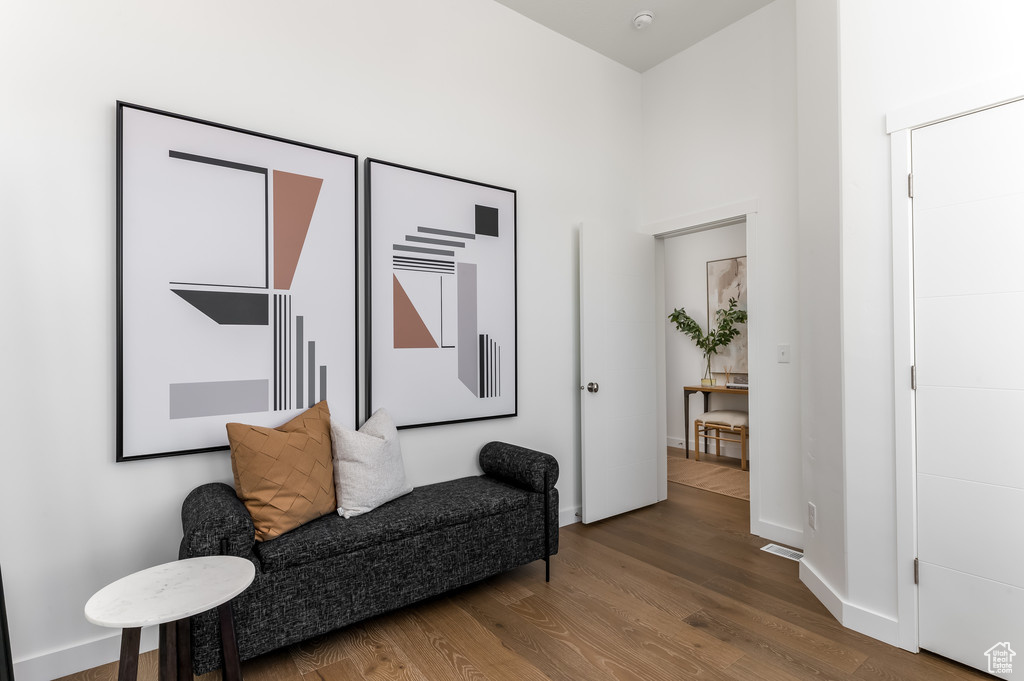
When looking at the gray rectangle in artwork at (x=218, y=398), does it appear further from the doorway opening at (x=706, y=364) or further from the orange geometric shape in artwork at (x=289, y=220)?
the doorway opening at (x=706, y=364)

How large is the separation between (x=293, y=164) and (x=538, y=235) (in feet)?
5.12

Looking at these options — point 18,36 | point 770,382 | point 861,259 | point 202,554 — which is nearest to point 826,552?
point 770,382

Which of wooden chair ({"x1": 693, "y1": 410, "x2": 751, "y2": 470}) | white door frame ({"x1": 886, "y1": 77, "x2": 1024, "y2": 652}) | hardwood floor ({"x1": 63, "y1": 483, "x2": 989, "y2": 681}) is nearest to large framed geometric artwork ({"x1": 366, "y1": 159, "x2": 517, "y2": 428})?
hardwood floor ({"x1": 63, "y1": 483, "x2": 989, "y2": 681})

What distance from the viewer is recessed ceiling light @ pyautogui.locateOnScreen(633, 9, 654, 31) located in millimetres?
3309

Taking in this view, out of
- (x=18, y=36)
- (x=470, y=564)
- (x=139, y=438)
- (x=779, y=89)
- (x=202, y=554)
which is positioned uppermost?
(x=779, y=89)

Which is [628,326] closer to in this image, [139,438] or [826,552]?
[826,552]

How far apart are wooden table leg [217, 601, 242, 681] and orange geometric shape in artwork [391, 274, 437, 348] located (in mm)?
1470

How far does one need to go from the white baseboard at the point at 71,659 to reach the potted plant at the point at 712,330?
5.14 metres

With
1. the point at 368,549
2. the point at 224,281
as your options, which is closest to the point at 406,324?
the point at 224,281

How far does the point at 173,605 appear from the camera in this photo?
1.31 m

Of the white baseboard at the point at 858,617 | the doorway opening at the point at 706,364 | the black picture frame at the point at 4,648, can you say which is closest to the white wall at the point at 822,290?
the white baseboard at the point at 858,617

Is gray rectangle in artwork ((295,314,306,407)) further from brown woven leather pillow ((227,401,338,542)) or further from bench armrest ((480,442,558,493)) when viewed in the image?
bench armrest ((480,442,558,493))

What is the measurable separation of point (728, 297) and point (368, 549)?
4.69 meters

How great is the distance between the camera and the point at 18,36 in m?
1.88
